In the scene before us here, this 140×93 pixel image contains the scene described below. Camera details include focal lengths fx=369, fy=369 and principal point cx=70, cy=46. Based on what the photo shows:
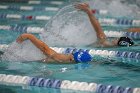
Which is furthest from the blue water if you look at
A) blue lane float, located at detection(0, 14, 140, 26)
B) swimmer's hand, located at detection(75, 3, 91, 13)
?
blue lane float, located at detection(0, 14, 140, 26)

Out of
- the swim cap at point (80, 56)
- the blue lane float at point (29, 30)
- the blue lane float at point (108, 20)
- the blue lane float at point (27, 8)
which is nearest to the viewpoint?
the swim cap at point (80, 56)

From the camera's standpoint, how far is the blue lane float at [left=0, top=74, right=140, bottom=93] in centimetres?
413

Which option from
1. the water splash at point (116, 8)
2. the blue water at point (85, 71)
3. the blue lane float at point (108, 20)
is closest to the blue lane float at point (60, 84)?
the blue water at point (85, 71)

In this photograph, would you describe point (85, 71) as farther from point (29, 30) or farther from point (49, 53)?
point (29, 30)

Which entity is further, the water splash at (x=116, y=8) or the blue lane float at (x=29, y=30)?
the water splash at (x=116, y=8)

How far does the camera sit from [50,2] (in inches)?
552

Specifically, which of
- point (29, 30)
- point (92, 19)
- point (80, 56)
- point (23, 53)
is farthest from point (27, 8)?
point (80, 56)

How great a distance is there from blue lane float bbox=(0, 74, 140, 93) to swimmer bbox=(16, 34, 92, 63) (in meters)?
0.64

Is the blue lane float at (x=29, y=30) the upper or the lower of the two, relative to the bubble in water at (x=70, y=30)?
lower

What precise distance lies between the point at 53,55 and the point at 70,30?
1873mm

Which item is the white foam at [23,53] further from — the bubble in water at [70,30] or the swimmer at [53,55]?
the bubble in water at [70,30]

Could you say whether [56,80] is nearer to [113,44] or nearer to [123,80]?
[123,80]

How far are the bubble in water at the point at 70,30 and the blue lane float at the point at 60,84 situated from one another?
2.21 m

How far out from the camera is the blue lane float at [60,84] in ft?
13.5
